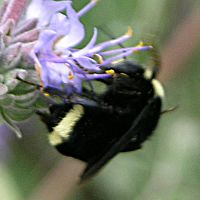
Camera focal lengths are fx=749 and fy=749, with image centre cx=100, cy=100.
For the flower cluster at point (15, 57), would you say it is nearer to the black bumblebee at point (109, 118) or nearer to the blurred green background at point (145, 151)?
the black bumblebee at point (109, 118)

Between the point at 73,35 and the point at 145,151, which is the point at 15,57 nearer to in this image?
the point at 73,35

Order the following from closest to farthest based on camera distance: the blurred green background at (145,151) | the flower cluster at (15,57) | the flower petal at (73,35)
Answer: the flower cluster at (15,57), the flower petal at (73,35), the blurred green background at (145,151)

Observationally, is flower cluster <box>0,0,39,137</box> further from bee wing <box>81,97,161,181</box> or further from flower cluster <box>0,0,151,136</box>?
bee wing <box>81,97,161,181</box>

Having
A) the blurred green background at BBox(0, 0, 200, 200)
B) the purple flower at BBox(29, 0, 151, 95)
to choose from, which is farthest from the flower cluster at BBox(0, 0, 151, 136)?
the blurred green background at BBox(0, 0, 200, 200)

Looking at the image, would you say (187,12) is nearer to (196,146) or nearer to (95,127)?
(196,146)

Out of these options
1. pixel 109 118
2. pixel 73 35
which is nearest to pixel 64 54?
pixel 73 35

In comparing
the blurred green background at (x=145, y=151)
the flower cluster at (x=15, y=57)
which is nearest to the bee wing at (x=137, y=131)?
the flower cluster at (x=15, y=57)

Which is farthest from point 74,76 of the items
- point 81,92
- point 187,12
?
point 187,12
